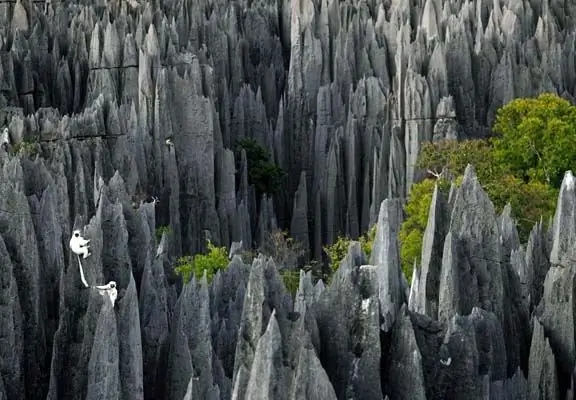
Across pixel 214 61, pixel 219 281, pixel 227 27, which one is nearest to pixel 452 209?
pixel 219 281

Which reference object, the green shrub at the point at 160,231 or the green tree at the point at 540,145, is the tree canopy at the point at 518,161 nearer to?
the green tree at the point at 540,145

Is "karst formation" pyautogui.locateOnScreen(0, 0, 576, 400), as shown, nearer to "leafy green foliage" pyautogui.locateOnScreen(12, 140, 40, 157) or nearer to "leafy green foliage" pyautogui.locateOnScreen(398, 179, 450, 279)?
"leafy green foliage" pyautogui.locateOnScreen(12, 140, 40, 157)

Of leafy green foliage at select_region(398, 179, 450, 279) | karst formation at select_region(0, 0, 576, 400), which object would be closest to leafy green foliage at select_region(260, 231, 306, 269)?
karst formation at select_region(0, 0, 576, 400)

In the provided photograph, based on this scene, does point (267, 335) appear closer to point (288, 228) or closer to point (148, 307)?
point (148, 307)

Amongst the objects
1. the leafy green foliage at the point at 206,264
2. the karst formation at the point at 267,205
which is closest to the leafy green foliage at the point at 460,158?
the karst formation at the point at 267,205

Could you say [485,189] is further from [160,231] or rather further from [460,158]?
[160,231]

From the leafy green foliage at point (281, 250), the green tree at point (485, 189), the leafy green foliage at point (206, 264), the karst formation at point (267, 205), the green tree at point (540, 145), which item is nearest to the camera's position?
the karst formation at point (267, 205)

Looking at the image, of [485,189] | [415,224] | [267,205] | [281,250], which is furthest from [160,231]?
[267,205]
